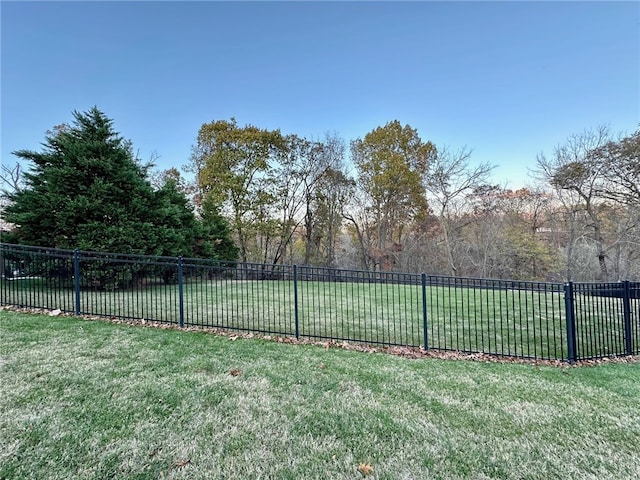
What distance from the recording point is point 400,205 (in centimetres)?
1917

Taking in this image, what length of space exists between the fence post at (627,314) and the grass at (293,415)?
1.13 m

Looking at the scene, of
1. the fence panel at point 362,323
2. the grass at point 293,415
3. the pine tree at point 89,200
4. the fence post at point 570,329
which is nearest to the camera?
the grass at point 293,415

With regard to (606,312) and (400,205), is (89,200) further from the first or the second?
(400,205)

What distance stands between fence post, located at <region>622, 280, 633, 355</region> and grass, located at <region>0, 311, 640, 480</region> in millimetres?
1125

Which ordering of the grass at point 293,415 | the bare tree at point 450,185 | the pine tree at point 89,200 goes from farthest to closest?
the bare tree at point 450,185, the pine tree at point 89,200, the grass at point 293,415

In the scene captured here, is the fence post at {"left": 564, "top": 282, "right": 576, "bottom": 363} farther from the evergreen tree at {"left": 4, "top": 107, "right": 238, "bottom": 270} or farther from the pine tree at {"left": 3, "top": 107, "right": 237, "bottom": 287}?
the evergreen tree at {"left": 4, "top": 107, "right": 238, "bottom": 270}

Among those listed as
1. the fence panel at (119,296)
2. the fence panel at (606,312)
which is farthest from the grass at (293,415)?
the fence panel at (119,296)

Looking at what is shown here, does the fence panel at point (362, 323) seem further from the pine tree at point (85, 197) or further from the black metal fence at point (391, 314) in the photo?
the pine tree at point (85, 197)

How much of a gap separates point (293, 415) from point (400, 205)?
17.9m

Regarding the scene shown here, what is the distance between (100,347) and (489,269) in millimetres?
19209

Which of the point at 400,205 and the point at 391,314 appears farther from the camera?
the point at 400,205

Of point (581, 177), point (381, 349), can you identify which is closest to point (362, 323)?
point (381, 349)

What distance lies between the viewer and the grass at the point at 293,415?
1926mm

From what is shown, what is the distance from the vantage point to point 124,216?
882 centimetres
